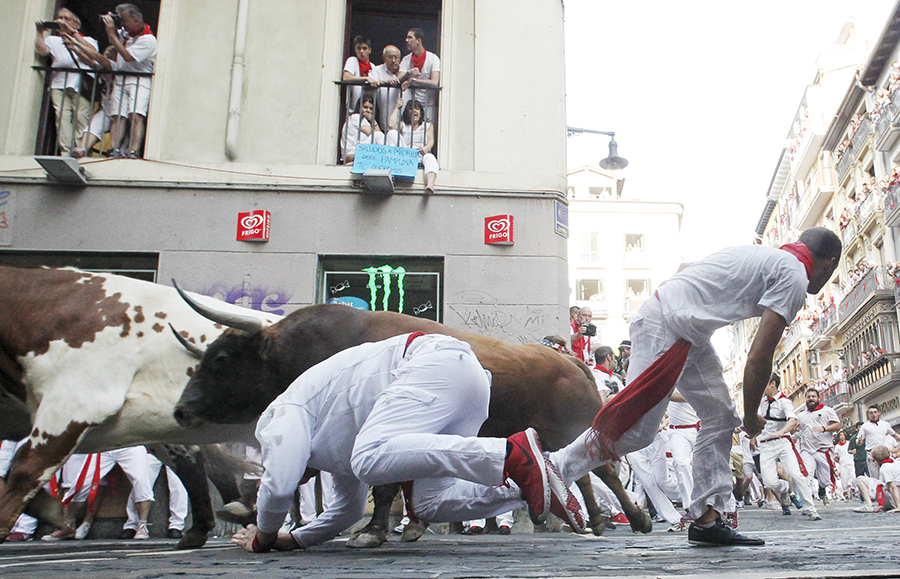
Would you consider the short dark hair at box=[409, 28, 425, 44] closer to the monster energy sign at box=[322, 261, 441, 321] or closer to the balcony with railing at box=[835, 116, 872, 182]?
the monster energy sign at box=[322, 261, 441, 321]

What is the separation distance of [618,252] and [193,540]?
5465 centimetres

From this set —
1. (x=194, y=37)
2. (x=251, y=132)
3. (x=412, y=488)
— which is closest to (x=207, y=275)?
(x=251, y=132)

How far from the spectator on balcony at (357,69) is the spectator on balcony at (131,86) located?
2.44 metres

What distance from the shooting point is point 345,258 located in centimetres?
1003

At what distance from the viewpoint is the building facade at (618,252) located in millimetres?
56250

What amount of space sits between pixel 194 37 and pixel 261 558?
28.4 ft

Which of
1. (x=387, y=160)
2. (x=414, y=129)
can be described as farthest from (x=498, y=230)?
(x=414, y=129)

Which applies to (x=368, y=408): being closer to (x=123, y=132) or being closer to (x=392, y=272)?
(x=392, y=272)

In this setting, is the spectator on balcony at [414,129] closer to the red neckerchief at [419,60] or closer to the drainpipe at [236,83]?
the red neckerchief at [419,60]

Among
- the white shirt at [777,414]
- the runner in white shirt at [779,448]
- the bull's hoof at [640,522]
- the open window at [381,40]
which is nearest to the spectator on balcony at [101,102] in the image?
the open window at [381,40]

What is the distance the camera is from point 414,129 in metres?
10.8

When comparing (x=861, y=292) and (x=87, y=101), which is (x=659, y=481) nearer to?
(x=87, y=101)

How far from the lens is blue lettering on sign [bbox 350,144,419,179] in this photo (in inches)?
400

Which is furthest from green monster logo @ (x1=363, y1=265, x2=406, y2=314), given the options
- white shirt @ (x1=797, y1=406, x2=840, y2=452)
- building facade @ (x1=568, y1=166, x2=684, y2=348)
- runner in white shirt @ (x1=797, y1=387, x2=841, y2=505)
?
building facade @ (x1=568, y1=166, x2=684, y2=348)
